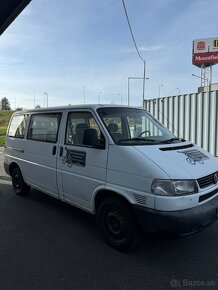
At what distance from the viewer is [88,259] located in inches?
159

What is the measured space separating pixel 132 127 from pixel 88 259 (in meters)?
2.08

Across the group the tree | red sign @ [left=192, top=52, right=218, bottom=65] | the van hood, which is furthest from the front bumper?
the tree

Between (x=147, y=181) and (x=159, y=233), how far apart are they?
64 cm

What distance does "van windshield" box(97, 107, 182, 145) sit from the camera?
4.50m

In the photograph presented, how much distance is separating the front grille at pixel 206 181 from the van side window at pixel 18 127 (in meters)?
4.13

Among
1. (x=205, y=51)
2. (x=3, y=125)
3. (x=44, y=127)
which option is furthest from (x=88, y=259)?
(x=3, y=125)

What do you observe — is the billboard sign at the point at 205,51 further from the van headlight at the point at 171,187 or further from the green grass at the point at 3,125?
the van headlight at the point at 171,187

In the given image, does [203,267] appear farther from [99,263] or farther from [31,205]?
[31,205]

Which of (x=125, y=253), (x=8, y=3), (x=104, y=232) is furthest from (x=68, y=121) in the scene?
(x=8, y=3)

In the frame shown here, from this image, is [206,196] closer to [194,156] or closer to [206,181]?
[206,181]

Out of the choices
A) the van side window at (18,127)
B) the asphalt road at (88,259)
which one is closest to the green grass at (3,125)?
the van side window at (18,127)

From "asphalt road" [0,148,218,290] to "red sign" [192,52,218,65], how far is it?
42.5m

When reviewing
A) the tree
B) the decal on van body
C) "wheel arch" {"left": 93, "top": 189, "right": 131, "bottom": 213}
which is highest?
the tree

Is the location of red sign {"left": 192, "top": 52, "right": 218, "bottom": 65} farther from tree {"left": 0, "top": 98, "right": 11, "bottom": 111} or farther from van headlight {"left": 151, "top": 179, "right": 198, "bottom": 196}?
tree {"left": 0, "top": 98, "right": 11, "bottom": 111}
